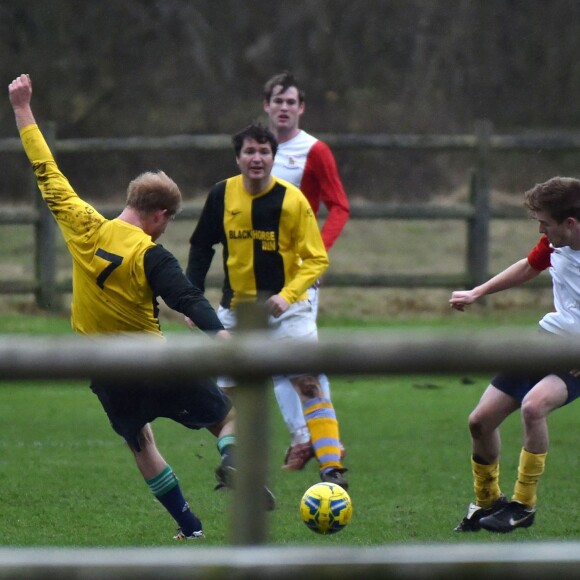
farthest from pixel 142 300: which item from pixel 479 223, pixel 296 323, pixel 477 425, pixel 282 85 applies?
pixel 479 223

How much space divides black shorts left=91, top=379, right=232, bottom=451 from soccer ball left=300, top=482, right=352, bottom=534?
21.0 inches

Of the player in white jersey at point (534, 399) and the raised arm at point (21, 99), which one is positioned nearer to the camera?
the player in white jersey at point (534, 399)

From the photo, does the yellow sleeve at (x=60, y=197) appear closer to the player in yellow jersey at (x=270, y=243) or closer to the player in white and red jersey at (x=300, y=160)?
the player in yellow jersey at (x=270, y=243)

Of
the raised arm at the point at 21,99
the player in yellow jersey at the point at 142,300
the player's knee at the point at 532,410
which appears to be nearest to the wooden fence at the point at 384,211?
the raised arm at the point at 21,99

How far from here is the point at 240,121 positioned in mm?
25125

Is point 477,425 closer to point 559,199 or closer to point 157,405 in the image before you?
point 559,199

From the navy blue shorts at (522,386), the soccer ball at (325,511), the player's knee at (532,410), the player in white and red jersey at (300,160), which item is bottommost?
the soccer ball at (325,511)

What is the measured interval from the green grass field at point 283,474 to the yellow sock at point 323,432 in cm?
20

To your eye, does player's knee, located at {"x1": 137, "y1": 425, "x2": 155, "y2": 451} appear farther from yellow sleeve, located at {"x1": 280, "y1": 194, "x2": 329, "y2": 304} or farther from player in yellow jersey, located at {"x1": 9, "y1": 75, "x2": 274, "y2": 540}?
yellow sleeve, located at {"x1": 280, "y1": 194, "x2": 329, "y2": 304}

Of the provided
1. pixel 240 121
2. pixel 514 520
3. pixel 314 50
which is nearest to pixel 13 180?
pixel 240 121

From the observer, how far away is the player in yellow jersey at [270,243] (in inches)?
284

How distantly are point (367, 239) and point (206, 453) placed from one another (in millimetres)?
11471

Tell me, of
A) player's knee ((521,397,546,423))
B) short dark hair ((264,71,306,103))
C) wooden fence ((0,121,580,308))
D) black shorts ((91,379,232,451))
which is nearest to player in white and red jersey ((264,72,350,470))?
short dark hair ((264,71,306,103))

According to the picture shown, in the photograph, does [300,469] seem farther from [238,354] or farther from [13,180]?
[13,180]
